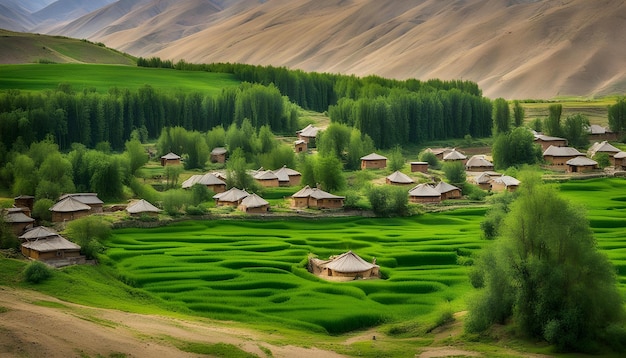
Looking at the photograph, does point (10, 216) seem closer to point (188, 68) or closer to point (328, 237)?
point (328, 237)

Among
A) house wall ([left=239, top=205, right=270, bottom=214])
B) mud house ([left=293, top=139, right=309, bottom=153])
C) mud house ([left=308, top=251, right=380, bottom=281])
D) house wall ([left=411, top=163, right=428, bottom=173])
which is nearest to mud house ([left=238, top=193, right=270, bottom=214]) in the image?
house wall ([left=239, top=205, right=270, bottom=214])

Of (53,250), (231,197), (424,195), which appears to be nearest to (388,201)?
(424,195)

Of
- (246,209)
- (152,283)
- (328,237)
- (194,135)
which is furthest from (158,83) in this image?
(152,283)

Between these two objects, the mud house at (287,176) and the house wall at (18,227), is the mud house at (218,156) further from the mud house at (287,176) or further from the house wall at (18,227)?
the house wall at (18,227)

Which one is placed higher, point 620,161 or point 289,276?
point 620,161

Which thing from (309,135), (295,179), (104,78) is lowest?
(295,179)

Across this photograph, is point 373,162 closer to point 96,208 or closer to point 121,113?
point 121,113

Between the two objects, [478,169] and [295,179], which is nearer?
[295,179]
